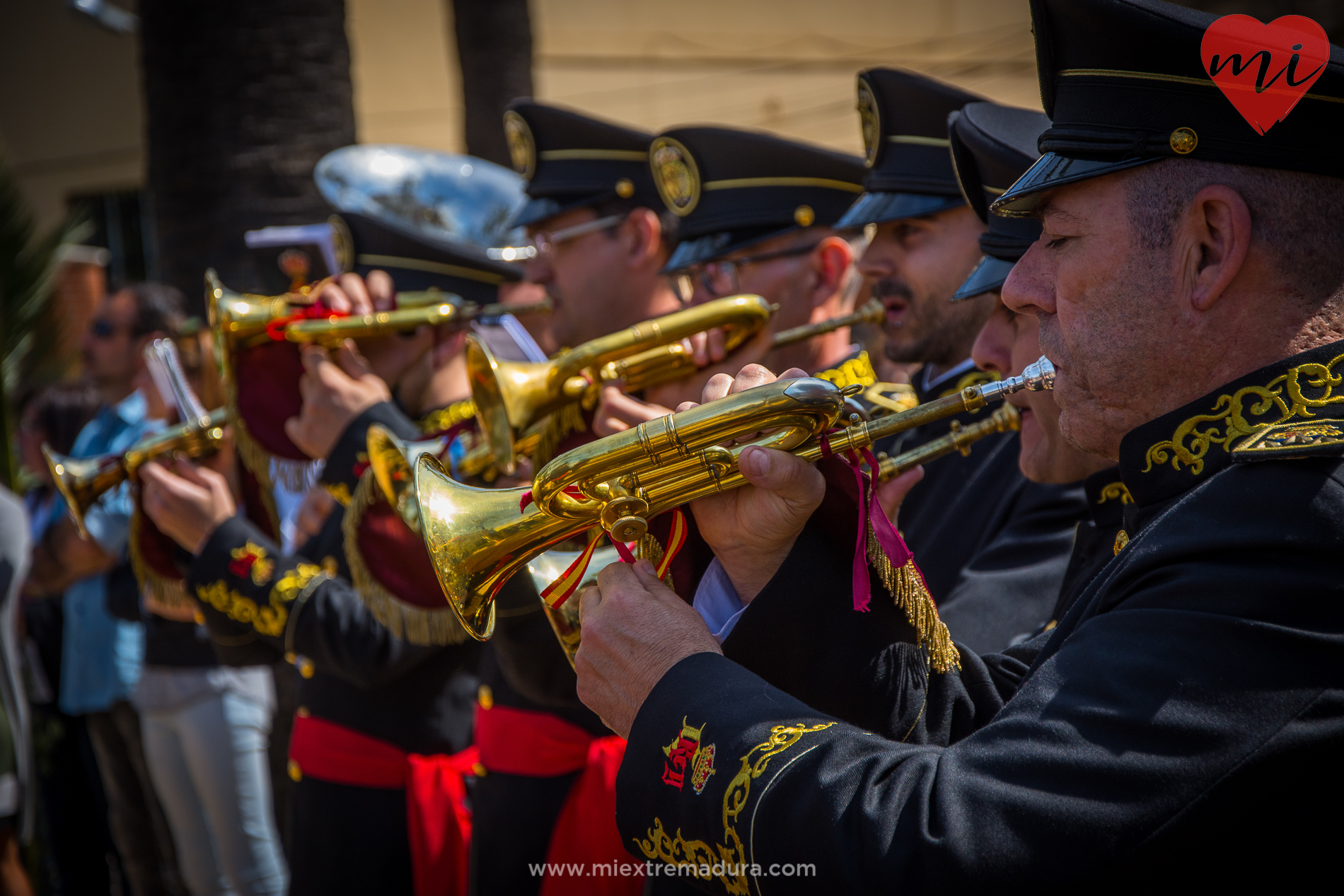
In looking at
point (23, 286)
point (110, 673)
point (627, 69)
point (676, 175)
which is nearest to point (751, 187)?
point (676, 175)

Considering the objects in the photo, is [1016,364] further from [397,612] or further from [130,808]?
[130,808]

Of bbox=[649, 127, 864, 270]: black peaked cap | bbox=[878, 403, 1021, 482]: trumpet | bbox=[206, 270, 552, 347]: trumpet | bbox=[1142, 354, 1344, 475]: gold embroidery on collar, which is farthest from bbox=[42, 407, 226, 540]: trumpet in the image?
bbox=[1142, 354, 1344, 475]: gold embroidery on collar

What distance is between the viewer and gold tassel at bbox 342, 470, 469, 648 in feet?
10.4

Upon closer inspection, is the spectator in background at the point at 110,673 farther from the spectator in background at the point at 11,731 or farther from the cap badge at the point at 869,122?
the cap badge at the point at 869,122

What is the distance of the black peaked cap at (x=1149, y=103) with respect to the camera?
1.45 metres

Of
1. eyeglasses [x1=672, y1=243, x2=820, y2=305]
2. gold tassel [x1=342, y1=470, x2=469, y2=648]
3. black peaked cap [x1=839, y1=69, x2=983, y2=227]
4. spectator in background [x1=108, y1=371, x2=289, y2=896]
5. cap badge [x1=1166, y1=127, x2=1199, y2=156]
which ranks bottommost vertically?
spectator in background [x1=108, y1=371, x2=289, y2=896]

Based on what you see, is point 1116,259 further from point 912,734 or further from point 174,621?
point 174,621

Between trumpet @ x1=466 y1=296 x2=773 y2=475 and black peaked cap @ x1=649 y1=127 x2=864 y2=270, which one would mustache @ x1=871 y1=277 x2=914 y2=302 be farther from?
black peaked cap @ x1=649 y1=127 x2=864 y2=270

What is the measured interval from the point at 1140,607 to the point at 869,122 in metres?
2.20

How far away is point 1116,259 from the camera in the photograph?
1.55m

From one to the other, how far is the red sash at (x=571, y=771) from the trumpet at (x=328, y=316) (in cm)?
144

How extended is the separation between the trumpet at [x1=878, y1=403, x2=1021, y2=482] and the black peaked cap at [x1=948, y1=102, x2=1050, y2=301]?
Answer: 26cm

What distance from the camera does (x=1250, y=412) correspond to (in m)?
1.47

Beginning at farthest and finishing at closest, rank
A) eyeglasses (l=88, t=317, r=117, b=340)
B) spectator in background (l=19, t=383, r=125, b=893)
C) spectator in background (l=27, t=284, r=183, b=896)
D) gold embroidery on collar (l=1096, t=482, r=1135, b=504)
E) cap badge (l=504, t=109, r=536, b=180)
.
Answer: eyeglasses (l=88, t=317, r=117, b=340) < spectator in background (l=19, t=383, r=125, b=893) < spectator in background (l=27, t=284, r=183, b=896) < cap badge (l=504, t=109, r=536, b=180) < gold embroidery on collar (l=1096, t=482, r=1135, b=504)
